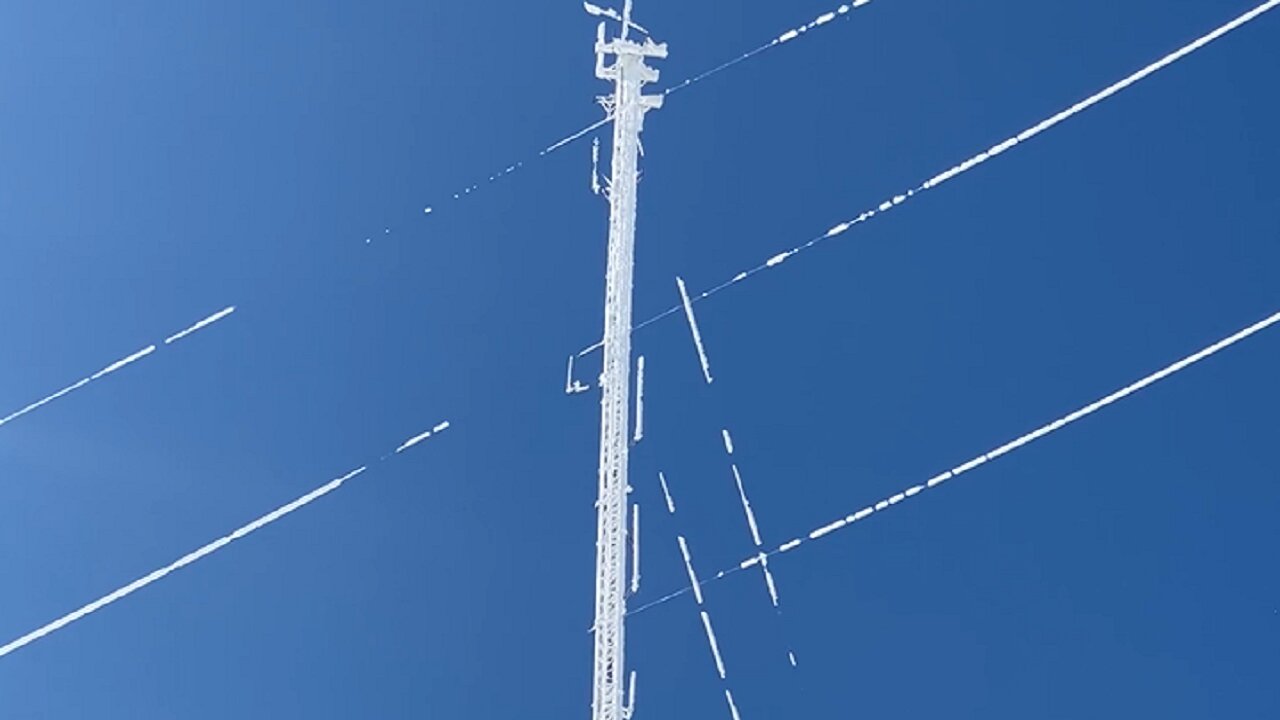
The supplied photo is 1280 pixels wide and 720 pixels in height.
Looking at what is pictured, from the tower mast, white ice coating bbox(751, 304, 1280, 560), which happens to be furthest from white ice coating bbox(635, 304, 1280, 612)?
the tower mast

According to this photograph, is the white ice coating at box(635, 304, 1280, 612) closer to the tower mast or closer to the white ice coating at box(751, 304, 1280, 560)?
the white ice coating at box(751, 304, 1280, 560)

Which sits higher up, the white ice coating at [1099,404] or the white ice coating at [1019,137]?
the white ice coating at [1019,137]

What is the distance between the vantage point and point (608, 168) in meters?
5.93

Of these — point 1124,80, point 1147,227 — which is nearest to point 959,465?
point 1147,227

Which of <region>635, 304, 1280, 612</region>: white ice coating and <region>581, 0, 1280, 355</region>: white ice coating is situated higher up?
<region>581, 0, 1280, 355</region>: white ice coating

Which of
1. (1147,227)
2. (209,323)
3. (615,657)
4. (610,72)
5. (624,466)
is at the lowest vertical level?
(615,657)

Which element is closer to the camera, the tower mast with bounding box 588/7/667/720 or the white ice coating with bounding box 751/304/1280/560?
the tower mast with bounding box 588/7/667/720

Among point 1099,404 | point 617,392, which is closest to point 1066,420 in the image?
point 1099,404

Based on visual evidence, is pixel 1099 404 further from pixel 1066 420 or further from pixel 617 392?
pixel 617 392

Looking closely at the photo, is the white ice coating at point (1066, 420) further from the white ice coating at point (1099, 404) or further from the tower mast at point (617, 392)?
the tower mast at point (617, 392)

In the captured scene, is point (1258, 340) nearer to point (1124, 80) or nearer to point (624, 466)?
point (1124, 80)

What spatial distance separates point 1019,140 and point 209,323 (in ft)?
12.8

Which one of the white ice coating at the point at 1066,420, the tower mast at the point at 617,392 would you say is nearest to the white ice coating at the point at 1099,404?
the white ice coating at the point at 1066,420

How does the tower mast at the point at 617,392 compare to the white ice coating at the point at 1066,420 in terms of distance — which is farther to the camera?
the white ice coating at the point at 1066,420
